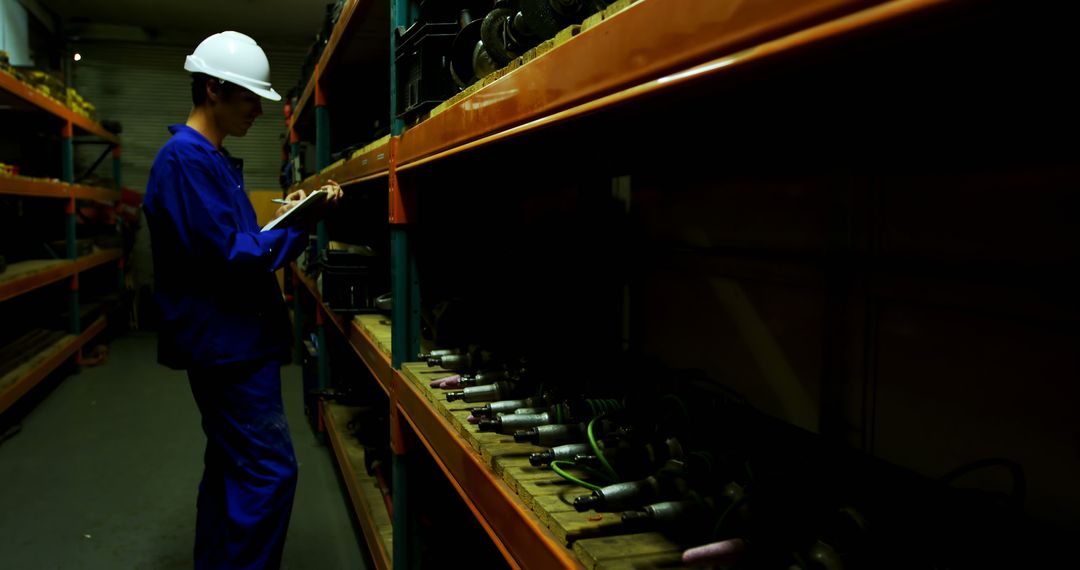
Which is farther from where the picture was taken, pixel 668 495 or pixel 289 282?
pixel 289 282

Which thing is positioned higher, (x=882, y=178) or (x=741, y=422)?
(x=882, y=178)

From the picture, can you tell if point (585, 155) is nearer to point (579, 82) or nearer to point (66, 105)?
point (579, 82)

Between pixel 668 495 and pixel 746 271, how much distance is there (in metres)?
0.81

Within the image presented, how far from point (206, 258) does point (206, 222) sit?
124 millimetres

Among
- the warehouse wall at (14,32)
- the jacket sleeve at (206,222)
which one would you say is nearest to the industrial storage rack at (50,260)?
the warehouse wall at (14,32)

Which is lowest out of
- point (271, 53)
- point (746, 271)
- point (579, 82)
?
point (746, 271)

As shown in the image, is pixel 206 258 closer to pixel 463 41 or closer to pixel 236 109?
pixel 236 109

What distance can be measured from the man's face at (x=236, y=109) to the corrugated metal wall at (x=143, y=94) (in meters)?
6.38

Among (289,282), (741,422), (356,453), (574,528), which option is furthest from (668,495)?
(289,282)

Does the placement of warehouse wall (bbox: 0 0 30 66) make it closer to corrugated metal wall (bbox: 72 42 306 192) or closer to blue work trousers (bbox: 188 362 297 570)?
corrugated metal wall (bbox: 72 42 306 192)

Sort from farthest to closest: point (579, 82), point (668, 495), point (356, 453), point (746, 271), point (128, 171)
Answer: point (128, 171)
point (356, 453)
point (746, 271)
point (668, 495)
point (579, 82)

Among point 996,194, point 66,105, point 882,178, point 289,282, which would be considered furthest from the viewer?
point 289,282

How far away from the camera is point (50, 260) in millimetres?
5801

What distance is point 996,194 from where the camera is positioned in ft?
3.67
